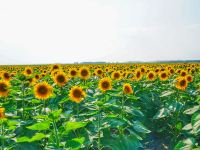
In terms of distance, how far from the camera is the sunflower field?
4.10 meters

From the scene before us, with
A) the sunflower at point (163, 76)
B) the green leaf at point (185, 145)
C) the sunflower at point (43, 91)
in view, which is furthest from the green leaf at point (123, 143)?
the sunflower at point (163, 76)

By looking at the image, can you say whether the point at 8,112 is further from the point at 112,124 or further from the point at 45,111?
the point at 112,124

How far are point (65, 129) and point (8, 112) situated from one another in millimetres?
1636

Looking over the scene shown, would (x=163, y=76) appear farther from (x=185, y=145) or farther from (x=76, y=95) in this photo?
(x=185, y=145)

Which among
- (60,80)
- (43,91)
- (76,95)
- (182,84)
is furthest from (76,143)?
(182,84)

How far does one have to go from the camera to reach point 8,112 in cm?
531

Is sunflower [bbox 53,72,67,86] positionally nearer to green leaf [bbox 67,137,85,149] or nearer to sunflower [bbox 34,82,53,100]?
sunflower [bbox 34,82,53,100]

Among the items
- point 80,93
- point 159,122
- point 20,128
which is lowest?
point 159,122

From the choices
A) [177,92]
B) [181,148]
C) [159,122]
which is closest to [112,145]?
[181,148]

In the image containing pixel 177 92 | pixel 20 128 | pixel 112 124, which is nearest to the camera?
pixel 112 124

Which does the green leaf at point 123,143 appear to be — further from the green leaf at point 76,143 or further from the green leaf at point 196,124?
the green leaf at point 76,143

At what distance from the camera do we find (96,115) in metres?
4.93

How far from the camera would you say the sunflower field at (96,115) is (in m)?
4.10

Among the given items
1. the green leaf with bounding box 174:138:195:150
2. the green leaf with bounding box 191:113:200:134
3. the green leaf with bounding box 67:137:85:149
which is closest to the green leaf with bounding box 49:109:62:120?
the green leaf with bounding box 67:137:85:149
